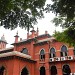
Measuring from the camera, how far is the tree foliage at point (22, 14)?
10.3 meters

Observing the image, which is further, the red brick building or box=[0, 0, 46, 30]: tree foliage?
the red brick building

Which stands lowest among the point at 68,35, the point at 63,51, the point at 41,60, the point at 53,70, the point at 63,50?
the point at 53,70

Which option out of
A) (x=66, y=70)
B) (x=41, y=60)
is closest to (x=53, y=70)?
(x=66, y=70)

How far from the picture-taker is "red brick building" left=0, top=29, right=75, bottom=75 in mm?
26891

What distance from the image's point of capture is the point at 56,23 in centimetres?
1166

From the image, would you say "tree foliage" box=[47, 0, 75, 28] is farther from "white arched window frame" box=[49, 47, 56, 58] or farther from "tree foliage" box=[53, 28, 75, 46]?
"white arched window frame" box=[49, 47, 56, 58]

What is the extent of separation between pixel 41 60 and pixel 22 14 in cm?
1985

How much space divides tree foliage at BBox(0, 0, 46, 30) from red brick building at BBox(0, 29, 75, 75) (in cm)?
1588

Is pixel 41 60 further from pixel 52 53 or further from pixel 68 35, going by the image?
pixel 68 35

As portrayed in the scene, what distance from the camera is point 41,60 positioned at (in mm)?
30203

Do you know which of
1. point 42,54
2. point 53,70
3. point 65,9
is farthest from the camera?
point 42,54

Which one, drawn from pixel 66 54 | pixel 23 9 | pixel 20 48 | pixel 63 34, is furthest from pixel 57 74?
pixel 23 9

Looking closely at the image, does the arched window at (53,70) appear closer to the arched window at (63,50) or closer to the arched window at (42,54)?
the arched window at (42,54)

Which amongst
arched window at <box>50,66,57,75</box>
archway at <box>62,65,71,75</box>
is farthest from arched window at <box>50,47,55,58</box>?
archway at <box>62,65,71,75</box>
